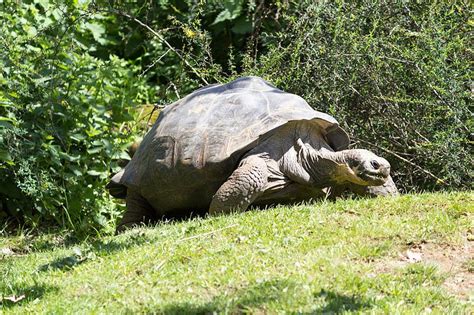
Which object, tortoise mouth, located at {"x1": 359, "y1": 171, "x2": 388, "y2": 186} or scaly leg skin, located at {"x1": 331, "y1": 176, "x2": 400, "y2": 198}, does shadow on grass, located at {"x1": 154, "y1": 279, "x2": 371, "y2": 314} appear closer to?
tortoise mouth, located at {"x1": 359, "y1": 171, "x2": 388, "y2": 186}

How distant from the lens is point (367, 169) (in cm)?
713

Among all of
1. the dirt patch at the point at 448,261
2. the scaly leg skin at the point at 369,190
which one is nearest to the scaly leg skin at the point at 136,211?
the scaly leg skin at the point at 369,190

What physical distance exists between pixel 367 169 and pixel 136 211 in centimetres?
236

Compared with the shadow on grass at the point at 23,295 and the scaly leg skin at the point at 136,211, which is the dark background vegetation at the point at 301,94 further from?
the shadow on grass at the point at 23,295

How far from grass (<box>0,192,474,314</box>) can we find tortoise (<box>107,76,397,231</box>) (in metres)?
0.63

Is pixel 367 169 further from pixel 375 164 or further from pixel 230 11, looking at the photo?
pixel 230 11

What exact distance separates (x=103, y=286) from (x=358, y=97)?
15.9 ft

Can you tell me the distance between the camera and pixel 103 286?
5090 mm

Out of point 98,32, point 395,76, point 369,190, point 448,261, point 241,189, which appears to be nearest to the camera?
point 448,261

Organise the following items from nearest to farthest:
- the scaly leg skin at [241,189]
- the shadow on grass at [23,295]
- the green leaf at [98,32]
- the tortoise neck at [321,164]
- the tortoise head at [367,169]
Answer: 1. the shadow on grass at [23,295]
2. the scaly leg skin at [241,189]
3. the tortoise head at [367,169]
4. the tortoise neck at [321,164]
5. the green leaf at [98,32]

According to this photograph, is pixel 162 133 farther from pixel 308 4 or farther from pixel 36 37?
pixel 308 4

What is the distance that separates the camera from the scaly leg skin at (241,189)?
6.89m

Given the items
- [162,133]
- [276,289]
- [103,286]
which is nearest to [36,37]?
[162,133]

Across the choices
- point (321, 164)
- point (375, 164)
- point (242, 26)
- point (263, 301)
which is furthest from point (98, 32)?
point (263, 301)
